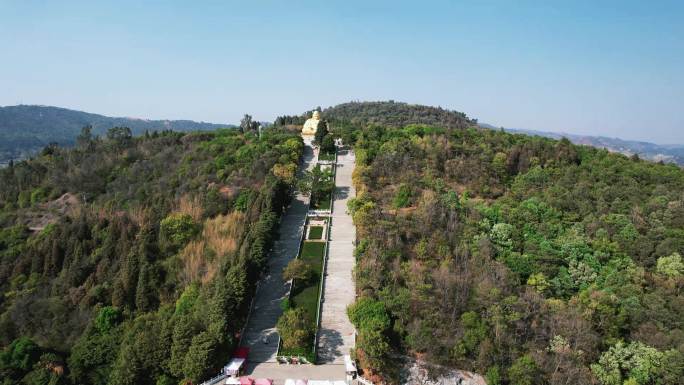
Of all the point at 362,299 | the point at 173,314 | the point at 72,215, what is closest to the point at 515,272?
the point at 362,299

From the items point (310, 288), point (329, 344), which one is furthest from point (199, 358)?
point (310, 288)

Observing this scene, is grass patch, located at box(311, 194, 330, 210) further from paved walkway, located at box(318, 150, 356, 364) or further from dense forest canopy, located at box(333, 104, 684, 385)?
dense forest canopy, located at box(333, 104, 684, 385)

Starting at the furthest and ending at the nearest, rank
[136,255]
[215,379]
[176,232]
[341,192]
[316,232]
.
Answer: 1. [341,192]
2. [316,232]
3. [176,232]
4. [136,255]
5. [215,379]

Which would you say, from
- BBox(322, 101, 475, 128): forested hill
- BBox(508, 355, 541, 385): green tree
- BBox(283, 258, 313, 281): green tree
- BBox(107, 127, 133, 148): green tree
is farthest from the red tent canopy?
BBox(322, 101, 475, 128): forested hill

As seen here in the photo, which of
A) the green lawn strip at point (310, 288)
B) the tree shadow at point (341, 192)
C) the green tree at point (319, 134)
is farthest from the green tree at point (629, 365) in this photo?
the green tree at point (319, 134)

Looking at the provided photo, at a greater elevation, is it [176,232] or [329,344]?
[176,232]

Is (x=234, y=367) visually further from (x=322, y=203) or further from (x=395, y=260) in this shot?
(x=322, y=203)
